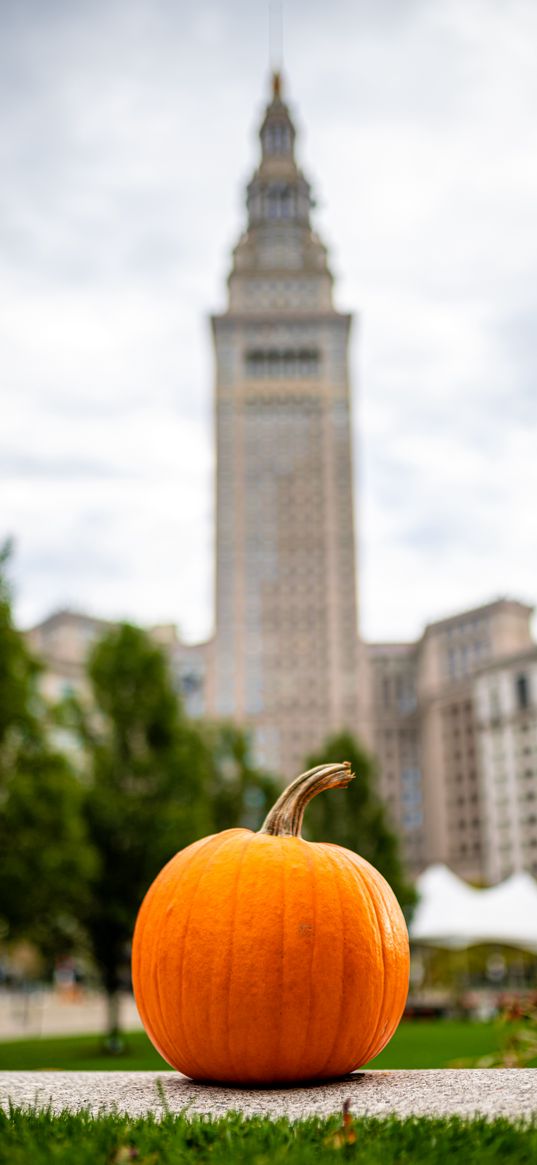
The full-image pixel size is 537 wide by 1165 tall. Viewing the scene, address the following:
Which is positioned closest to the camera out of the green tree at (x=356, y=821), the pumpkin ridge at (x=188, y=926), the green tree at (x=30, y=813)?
the pumpkin ridge at (x=188, y=926)

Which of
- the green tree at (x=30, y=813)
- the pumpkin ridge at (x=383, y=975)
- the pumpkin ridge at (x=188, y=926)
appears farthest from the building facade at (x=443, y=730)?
the pumpkin ridge at (x=188, y=926)

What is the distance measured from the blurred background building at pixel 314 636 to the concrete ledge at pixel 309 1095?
9362 cm

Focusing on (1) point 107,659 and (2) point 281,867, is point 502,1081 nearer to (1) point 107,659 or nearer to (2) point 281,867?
(2) point 281,867

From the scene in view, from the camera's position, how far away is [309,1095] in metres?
4.45

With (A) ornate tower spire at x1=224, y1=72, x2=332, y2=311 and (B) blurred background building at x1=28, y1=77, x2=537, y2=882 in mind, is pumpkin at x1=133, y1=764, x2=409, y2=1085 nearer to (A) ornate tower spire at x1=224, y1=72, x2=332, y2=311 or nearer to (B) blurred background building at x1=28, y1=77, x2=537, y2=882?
(B) blurred background building at x1=28, y1=77, x2=537, y2=882

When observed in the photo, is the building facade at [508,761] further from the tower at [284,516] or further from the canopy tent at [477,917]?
the canopy tent at [477,917]

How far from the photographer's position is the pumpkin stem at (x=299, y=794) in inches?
206

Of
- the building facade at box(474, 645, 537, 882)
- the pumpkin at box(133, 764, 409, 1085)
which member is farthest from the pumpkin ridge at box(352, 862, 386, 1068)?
the building facade at box(474, 645, 537, 882)

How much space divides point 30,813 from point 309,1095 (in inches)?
634

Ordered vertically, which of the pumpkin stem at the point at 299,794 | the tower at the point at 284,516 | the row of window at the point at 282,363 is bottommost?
the pumpkin stem at the point at 299,794

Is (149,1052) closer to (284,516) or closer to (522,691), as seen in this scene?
(522,691)

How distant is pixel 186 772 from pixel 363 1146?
779 inches

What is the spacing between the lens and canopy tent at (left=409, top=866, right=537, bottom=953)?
25234 millimetres

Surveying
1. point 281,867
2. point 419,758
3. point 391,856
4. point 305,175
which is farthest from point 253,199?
point 281,867
